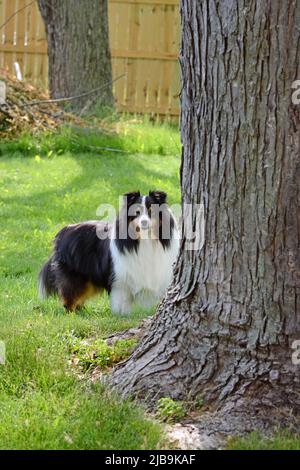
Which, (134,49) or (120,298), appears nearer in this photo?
(120,298)

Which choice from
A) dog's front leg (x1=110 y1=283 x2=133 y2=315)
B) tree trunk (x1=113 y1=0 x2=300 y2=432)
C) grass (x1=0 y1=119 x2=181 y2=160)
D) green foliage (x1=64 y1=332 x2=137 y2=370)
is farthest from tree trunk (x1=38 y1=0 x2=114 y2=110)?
tree trunk (x1=113 y1=0 x2=300 y2=432)

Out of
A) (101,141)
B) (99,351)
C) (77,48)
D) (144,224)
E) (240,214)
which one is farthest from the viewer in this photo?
(77,48)

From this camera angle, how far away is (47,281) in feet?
23.9

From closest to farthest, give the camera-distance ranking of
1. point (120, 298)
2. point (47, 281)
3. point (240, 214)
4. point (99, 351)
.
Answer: point (240, 214)
point (99, 351)
point (120, 298)
point (47, 281)

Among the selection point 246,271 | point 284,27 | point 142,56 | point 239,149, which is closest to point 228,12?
point 284,27

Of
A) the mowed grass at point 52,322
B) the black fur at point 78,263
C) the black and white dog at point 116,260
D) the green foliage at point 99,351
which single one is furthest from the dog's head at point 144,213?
the green foliage at point 99,351

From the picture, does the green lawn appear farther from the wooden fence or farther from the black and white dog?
the wooden fence

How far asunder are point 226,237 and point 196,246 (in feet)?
0.73

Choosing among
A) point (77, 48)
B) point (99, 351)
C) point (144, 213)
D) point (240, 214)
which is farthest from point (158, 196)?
point (77, 48)

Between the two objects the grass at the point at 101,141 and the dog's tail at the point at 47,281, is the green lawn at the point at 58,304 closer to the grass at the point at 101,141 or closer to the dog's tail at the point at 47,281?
the grass at the point at 101,141

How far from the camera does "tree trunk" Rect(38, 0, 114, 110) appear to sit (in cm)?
1302

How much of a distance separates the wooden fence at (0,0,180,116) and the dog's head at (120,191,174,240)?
9.73m

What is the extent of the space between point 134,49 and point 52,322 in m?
11.8

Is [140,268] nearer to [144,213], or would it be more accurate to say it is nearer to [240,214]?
[144,213]
